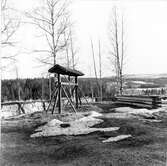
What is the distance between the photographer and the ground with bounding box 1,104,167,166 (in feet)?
16.9

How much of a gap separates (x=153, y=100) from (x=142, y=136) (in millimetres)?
8518

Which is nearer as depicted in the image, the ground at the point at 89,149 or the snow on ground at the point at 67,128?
the ground at the point at 89,149

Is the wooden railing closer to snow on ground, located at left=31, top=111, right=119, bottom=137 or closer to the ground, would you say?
snow on ground, located at left=31, top=111, right=119, bottom=137

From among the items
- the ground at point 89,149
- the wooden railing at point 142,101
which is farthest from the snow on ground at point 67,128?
the wooden railing at point 142,101

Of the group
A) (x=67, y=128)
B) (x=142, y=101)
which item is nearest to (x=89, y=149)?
(x=67, y=128)

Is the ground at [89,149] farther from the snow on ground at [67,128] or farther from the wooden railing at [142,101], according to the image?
the wooden railing at [142,101]

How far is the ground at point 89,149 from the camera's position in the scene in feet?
16.9

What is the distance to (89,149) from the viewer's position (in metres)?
6.05

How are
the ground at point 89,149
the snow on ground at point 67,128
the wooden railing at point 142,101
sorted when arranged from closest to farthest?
the ground at point 89,149 < the snow on ground at point 67,128 < the wooden railing at point 142,101

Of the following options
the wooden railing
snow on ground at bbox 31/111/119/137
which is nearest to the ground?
snow on ground at bbox 31/111/119/137

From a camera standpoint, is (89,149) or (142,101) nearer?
(89,149)

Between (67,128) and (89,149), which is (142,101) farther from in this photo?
(89,149)

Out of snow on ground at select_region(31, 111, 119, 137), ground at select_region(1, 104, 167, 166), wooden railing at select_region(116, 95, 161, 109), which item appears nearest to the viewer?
ground at select_region(1, 104, 167, 166)

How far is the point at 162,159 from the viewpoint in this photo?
16.7 feet
